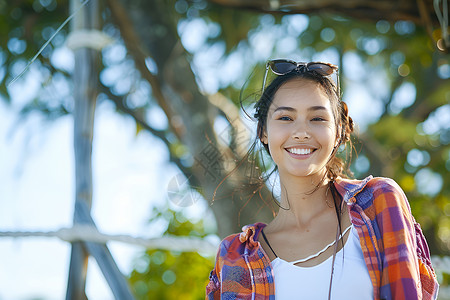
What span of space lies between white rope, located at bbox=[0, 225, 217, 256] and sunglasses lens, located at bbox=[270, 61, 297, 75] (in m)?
0.94

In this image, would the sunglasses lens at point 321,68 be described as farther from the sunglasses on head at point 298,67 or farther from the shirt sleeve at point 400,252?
the shirt sleeve at point 400,252

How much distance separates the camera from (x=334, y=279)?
95 centimetres

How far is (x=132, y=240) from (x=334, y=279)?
3.63 ft

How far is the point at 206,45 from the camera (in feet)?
14.5

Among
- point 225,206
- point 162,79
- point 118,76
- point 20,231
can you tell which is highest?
point 118,76

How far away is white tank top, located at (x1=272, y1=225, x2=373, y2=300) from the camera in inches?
36.6

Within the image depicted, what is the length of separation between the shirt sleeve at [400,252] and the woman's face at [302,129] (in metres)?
0.14

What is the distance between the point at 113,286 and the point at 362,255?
3.72 ft

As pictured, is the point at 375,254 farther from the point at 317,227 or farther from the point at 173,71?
the point at 173,71

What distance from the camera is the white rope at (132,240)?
1903mm

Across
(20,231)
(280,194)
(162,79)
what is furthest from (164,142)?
(280,194)

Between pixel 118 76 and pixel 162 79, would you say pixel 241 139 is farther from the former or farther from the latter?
pixel 118 76

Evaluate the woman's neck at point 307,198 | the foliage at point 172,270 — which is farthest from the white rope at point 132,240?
the foliage at point 172,270

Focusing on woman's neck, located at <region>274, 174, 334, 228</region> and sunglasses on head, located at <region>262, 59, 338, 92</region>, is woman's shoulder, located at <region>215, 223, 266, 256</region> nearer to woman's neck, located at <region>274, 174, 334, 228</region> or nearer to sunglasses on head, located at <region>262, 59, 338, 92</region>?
woman's neck, located at <region>274, 174, 334, 228</region>
